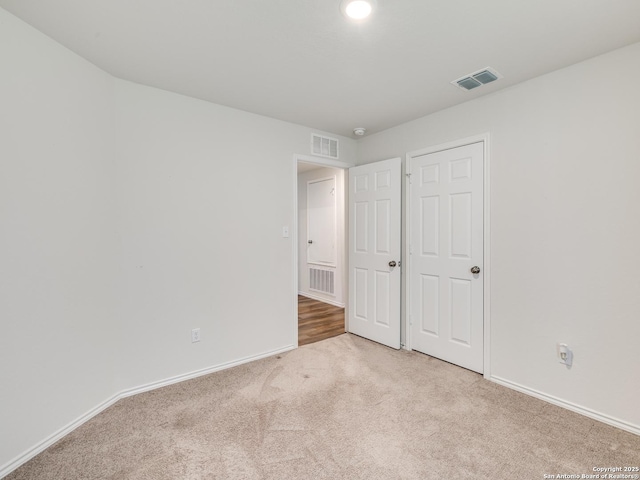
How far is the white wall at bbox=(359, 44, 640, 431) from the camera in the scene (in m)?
1.91

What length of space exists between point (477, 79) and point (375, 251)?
6.08ft

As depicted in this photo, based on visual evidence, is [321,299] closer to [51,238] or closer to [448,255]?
[448,255]

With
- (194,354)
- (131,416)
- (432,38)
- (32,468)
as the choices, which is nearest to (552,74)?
(432,38)

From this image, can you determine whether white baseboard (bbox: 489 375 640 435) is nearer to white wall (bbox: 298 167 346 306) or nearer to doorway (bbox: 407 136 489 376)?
doorway (bbox: 407 136 489 376)

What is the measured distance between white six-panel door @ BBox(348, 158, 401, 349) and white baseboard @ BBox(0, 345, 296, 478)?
37.1 inches

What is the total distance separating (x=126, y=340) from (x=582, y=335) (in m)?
3.29

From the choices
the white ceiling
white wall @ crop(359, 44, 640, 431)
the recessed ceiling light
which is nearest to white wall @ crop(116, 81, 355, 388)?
the white ceiling

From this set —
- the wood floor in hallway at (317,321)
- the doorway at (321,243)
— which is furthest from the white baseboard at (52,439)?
the doorway at (321,243)

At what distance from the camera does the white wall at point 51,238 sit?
5.34ft

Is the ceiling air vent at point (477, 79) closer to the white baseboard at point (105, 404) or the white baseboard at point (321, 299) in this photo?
the white baseboard at point (105, 404)

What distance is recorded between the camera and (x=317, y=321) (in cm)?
429

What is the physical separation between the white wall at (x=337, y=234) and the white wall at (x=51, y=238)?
3048mm

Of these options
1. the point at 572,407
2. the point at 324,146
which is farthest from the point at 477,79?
the point at 572,407

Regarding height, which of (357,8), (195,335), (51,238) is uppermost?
(357,8)
